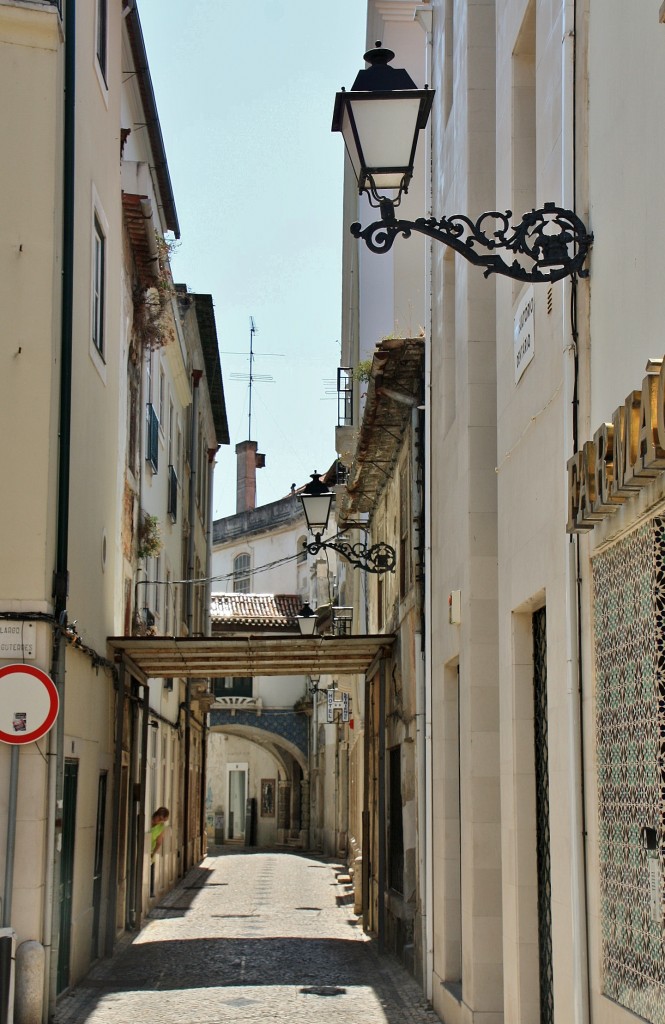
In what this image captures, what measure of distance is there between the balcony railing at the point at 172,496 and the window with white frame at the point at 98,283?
413 inches

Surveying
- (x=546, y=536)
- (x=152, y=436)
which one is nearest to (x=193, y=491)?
(x=152, y=436)

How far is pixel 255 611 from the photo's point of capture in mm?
56656

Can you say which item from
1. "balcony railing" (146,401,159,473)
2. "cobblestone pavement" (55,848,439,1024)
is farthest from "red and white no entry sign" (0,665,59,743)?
"balcony railing" (146,401,159,473)

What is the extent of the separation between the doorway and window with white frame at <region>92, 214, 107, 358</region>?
1705 inches

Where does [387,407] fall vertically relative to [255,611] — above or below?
below

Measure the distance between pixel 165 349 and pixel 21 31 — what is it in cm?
1294

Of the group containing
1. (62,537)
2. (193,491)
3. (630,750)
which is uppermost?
(193,491)

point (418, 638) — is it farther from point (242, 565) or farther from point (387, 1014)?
point (242, 565)

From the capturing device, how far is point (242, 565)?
63375 millimetres

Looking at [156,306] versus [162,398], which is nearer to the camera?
[156,306]

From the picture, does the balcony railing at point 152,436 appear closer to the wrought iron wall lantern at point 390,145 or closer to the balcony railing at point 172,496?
the balcony railing at point 172,496

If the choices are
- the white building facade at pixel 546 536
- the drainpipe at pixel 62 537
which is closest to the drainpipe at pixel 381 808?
the white building facade at pixel 546 536

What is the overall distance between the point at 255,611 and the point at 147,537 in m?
36.1

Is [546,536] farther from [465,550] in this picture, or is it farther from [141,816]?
[141,816]
